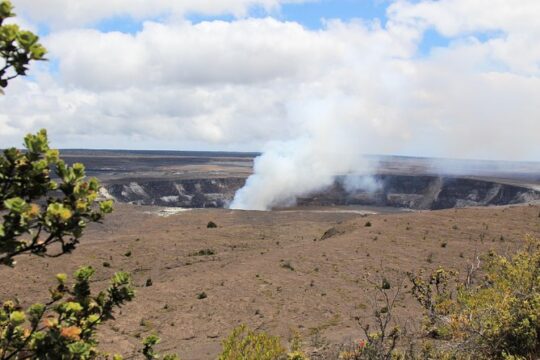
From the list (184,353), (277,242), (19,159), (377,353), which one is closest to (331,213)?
(277,242)

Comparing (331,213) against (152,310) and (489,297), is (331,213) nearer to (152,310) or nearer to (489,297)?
(152,310)

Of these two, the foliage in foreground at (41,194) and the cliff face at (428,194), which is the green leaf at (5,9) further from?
the cliff face at (428,194)

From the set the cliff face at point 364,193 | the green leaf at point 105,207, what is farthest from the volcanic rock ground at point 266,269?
the cliff face at point 364,193

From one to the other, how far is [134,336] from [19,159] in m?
19.0

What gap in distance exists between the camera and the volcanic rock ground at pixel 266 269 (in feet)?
72.1

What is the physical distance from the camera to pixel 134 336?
21.3 metres

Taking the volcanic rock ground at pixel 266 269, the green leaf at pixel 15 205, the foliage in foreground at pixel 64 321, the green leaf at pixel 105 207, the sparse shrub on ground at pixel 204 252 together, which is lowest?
the sparse shrub on ground at pixel 204 252

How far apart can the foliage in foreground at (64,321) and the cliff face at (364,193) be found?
91.1 metres

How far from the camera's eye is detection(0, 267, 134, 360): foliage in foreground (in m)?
3.90

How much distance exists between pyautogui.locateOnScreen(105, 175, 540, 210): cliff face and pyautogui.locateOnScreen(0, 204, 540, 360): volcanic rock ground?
41894 millimetres

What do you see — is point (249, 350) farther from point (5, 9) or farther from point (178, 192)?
point (178, 192)

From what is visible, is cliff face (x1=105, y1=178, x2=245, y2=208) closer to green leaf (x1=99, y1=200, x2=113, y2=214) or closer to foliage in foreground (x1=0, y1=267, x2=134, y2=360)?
foliage in foreground (x1=0, y1=267, x2=134, y2=360)

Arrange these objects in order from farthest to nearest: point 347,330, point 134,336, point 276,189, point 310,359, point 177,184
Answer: point 177,184, point 276,189, point 134,336, point 347,330, point 310,359

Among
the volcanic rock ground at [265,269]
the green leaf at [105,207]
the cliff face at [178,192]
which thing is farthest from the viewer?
the cliff face at [178,192]
